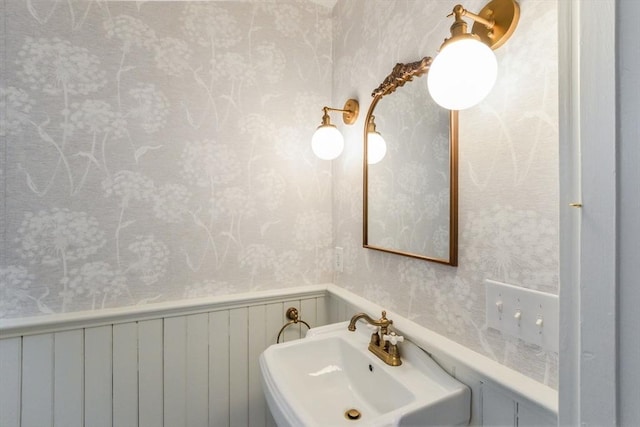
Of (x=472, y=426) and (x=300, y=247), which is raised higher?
(x=300, y=247)

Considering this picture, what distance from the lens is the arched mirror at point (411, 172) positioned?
2.84ft

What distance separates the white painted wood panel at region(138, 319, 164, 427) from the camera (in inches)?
45.5

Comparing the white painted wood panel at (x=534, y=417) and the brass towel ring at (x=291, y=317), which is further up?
the white painted wood panel at (x=534, y=417)

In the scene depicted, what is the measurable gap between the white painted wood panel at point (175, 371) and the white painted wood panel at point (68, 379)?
27 centimetres

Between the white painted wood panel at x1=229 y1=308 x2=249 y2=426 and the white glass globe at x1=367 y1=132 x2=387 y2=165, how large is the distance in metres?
0.83

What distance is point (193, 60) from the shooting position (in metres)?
1.24

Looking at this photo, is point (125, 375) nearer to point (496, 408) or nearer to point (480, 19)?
point (496, 408)

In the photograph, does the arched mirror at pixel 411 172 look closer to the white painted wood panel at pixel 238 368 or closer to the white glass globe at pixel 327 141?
the white glass globe at pixel 327 141

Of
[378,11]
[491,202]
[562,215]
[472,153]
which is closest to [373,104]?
[378,11]

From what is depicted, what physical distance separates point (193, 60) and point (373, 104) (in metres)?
0.75

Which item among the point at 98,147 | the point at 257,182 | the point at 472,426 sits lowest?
the point at 472,426

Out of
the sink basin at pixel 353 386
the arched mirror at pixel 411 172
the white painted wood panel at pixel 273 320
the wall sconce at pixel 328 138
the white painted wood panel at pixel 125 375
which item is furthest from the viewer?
the white painted wood panel at pixel 273 320

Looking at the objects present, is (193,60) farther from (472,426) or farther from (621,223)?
(472,426)

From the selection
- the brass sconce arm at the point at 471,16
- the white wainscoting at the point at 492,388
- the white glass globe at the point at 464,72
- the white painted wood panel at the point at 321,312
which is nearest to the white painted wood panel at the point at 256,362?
the white painted wood panel at the point at 321,312
